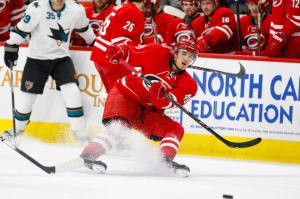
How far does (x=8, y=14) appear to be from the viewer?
7477mm

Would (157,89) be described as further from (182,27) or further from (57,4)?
(182,27)

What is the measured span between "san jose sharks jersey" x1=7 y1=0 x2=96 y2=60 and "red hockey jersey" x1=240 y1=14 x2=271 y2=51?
1380 millimetres

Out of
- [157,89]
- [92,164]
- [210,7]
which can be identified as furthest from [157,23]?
[92,164]

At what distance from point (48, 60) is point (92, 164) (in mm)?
1667

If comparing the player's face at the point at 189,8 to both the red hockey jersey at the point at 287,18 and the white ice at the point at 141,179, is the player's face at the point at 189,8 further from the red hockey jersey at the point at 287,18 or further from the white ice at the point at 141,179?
the white ice at the point at 141,179

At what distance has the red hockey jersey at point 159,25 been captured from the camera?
7211 mm

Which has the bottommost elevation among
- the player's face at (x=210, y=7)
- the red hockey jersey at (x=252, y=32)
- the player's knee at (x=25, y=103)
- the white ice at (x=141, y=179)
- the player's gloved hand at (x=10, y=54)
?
the white ice at (x=141, y=179)

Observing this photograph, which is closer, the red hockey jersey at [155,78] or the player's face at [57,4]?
the red hockey jersey at [155,78]

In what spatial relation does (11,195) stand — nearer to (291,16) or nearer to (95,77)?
(95,77)

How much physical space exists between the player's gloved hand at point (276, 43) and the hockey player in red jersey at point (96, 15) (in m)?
1.49

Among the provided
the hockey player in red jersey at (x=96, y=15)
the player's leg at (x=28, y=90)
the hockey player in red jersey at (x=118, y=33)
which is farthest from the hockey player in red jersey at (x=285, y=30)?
the player's leg at (x=28, y=90)

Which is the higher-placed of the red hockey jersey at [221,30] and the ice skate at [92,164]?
the red hockey jersey at [221,30]

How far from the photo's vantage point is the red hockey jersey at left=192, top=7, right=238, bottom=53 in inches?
272

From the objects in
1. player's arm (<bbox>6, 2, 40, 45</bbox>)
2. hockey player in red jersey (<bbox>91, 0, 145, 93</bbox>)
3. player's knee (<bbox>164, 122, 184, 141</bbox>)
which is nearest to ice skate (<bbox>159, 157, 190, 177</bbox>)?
player's knee (<bbox>164, 122, 184, 141</bbox>)
